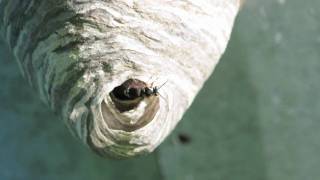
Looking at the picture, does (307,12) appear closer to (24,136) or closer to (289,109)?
(289,109)

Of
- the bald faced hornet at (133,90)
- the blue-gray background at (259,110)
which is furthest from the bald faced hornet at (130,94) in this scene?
the blue-gray background at (259,110)

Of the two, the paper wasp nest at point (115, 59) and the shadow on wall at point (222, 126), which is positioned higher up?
the shadow on wall at point (222, 126)

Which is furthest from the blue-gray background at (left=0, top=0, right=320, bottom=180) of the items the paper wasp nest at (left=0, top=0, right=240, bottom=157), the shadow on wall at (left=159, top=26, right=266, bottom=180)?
the paper wasp nest at (left=0, top=0, right=240, bottom=157)

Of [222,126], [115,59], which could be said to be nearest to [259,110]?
[222,126]

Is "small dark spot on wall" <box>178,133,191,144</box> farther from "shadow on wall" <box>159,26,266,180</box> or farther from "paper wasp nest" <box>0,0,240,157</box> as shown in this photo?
"paper wasp nest" <box>0,0,240,157</box>

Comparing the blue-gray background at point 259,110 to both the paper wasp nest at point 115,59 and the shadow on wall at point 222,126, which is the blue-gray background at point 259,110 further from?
the paper wasp nest at point 115,59

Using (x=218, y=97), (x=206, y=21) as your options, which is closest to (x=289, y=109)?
(x=218, y=97)
